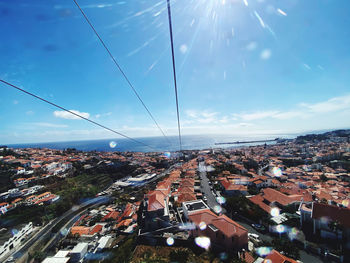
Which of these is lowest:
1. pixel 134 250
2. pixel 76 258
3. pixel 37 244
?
pixel 37 244

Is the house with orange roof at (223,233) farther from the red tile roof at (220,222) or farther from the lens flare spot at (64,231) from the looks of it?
the lens flare spot at (64,231)

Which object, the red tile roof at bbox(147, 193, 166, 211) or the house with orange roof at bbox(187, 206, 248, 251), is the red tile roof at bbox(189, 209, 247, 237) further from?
the red tile roof at bbox(147, 193, 166, 211)

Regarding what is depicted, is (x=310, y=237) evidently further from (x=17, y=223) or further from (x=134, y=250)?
(x=17, y=223)

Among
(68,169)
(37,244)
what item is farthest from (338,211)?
(68,169)

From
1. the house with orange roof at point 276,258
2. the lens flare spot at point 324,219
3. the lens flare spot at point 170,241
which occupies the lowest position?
the house with orange roof at point 276,258

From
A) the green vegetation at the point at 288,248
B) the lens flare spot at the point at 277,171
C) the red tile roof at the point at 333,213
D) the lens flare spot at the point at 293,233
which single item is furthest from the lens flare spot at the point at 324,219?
the lens flare spot at the point at 277,171
